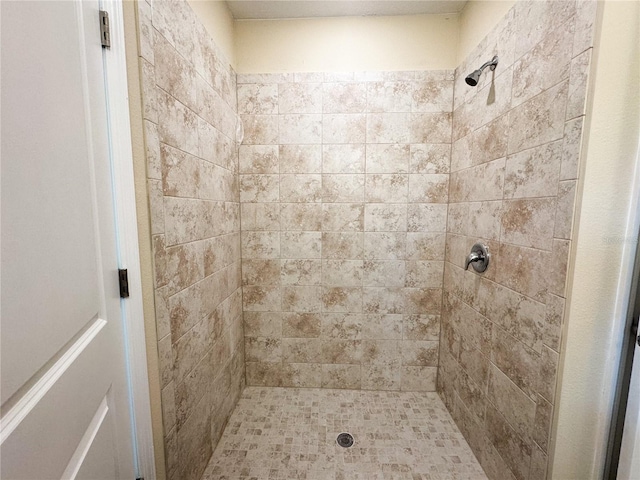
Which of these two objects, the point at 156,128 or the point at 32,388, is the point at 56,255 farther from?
the point at 156,128

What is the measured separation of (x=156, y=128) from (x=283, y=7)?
4.11 feet

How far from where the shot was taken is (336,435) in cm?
142

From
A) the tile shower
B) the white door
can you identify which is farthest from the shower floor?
the white door

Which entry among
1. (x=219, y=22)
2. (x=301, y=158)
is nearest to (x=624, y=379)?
(x=301, y=158)

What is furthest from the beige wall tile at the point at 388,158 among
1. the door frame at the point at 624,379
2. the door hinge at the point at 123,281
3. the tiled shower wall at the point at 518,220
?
the door hinge at the point at 123,281

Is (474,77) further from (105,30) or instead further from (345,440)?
(345,440)

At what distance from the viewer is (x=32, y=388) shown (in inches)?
18.2

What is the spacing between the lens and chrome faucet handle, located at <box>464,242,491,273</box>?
4.03ft

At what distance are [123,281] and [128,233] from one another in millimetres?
147

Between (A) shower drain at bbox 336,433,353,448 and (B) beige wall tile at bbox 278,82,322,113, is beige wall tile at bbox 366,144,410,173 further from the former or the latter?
(A) shower drain at bbox 336,433,353,448

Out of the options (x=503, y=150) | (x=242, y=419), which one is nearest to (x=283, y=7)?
(x=503, y=150)

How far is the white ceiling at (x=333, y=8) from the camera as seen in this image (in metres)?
1.47

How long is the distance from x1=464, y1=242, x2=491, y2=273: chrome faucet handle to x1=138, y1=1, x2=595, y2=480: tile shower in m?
0.05

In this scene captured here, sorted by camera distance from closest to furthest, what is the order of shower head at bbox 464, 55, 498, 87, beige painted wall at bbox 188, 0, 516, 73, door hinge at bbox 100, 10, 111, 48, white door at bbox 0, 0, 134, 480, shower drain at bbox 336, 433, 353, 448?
white door at bbox 0, 0, 134, 480 → door hinge at bbox 100, 10, 111, 48 → shower head at bbox 464, 55, 498, 87 → shower drain at bbox 336, 433, 353, 448 → beige painted wall at bbox 188, 0, 516, 73
